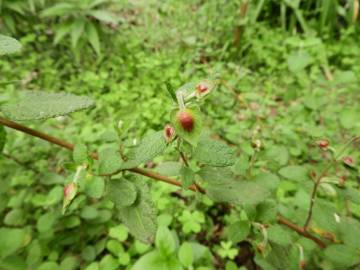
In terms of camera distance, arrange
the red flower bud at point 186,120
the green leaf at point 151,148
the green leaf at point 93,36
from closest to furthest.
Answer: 1. the red flower bud at point 186,120
2. the green leaf at point 151,148
3. the green leaf at point 93,36

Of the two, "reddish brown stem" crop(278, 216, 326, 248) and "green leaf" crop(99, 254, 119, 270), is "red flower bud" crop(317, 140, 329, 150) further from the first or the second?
"green leaf" crop(99, 254, 119, 270)

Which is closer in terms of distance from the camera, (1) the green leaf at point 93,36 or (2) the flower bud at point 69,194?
(2) the flower bud at point 69,194

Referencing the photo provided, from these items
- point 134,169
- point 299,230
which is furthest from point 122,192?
point 299,230

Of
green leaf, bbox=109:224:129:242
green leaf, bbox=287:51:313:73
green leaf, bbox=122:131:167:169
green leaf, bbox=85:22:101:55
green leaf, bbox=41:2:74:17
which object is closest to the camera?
green leaf, bbox=122:131:167:169

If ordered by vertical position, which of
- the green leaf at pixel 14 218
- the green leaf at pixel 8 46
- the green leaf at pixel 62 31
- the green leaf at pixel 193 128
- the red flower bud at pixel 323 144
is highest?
the green leaf at pixel 8 46

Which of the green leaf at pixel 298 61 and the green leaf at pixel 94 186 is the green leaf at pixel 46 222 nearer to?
the green leaf at pixel 94 186

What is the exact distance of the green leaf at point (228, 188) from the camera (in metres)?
0.78

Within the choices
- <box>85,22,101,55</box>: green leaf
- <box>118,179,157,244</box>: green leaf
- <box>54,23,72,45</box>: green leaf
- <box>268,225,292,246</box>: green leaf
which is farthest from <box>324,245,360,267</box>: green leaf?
<box>54,23,72,45</box>: green leaf

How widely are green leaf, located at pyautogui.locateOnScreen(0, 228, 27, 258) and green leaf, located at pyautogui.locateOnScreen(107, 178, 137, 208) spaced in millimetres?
357

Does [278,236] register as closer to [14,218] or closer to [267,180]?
[267,180]

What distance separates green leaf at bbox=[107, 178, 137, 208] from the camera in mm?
726

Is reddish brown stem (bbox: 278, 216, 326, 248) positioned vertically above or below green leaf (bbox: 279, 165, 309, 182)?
below

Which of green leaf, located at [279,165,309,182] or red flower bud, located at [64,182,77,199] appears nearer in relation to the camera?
red flower bud, located at [64,182,77,199]

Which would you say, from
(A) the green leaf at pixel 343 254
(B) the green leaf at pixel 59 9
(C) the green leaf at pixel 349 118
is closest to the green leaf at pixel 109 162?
(A) the green leaf at pixel 343 254
